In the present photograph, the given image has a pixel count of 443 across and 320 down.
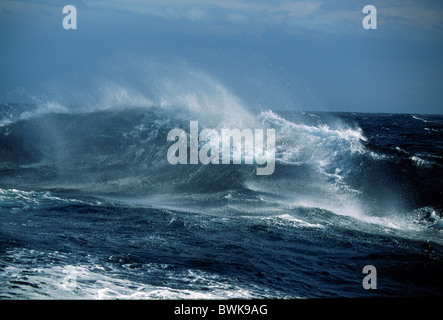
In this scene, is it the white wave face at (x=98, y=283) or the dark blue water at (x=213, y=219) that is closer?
the white wave face at (x=98, y=283)

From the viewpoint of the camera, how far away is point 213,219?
10898mm

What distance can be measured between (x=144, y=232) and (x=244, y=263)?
2.95 metres

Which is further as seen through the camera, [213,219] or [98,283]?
[213,219]

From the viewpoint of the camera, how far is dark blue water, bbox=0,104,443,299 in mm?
6516

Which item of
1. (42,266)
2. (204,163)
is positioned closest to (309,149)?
(204,163)

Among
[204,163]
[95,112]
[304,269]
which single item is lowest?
[304,269]

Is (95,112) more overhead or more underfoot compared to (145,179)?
more overhead

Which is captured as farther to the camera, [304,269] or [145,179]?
[145,179]

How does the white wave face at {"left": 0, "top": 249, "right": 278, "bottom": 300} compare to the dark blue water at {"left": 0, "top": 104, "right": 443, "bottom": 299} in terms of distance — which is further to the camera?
the dark blue water at {"left": 0, "top": 104, "right": 443, "bottom": 299}

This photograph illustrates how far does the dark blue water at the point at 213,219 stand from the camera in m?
6.52

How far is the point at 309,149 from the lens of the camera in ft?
62.2
